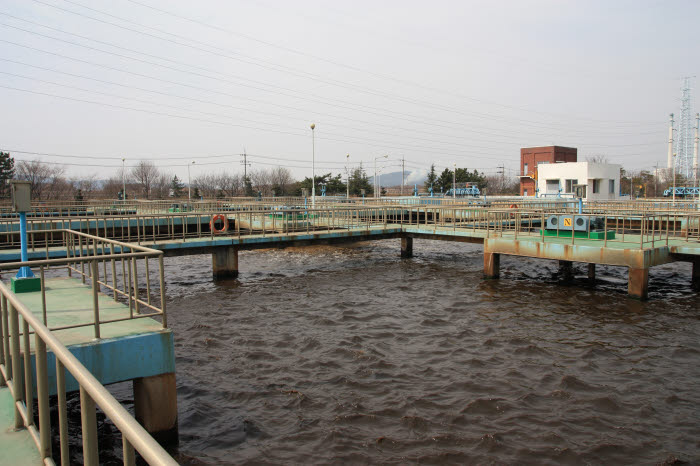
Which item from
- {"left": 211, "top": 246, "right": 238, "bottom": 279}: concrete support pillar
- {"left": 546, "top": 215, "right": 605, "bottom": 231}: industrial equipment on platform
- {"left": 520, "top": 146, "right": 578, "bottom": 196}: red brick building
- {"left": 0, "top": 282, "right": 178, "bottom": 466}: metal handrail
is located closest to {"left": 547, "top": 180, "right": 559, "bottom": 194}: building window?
{"left": 520, "top": 146, "right": 578, "bottom": 196}: red brick building

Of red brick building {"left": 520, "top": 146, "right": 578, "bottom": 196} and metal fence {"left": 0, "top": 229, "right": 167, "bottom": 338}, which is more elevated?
red brick building {"left": 520, "top": 146, "right": 578, "bottom": 196}

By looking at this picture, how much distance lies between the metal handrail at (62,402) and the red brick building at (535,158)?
78.0 meters

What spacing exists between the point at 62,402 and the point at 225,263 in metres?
17.2

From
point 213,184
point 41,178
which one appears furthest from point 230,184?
point 41,178

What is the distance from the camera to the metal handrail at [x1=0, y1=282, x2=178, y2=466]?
2.09m

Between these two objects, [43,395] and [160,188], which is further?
[160,188]

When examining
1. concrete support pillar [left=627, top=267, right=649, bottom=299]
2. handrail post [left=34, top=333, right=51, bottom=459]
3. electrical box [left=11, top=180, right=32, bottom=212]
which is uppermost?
electrical box [left=11, top=180, right=32, bottom=212]

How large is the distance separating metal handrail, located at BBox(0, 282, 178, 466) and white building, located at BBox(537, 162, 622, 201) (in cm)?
6292

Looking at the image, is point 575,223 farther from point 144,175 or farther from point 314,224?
point 144,175

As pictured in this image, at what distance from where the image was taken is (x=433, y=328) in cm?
1355

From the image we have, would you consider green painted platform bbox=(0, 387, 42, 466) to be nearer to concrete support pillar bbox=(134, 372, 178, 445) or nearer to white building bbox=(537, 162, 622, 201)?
concrete support pillar bbox=(134, 372, 178, 445)

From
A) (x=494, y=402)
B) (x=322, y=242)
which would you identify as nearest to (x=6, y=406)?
(x=494, y=402)

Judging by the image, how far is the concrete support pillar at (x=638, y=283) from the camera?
16.1m

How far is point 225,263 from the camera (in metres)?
20.5
